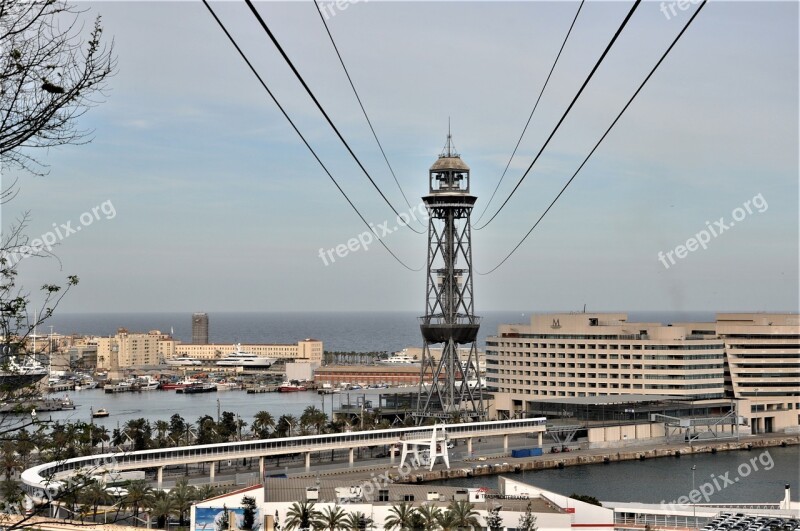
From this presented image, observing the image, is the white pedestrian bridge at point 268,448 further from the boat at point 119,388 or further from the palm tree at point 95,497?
the boat at point 119,388

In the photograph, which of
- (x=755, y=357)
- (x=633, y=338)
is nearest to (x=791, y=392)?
(x=755, y=357)

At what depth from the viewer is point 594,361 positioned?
44.3 metres

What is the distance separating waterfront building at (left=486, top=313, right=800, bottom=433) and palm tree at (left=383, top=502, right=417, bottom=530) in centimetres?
2757

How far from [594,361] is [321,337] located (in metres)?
116

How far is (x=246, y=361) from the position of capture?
311ft

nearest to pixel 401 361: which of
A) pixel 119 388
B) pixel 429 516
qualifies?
pixel 119 388

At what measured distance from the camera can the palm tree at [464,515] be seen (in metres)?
17.0

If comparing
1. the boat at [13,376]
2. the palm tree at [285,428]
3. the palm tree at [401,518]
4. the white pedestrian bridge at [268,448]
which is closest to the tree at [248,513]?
the palm tree at [401,518]

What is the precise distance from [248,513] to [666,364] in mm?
29649

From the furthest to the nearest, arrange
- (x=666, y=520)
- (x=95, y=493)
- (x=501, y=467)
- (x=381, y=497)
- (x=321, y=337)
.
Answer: (x=321, y=337), (x=501, y=467), (x=666, y=520), (x=381, y=497), (x=95, y=493)

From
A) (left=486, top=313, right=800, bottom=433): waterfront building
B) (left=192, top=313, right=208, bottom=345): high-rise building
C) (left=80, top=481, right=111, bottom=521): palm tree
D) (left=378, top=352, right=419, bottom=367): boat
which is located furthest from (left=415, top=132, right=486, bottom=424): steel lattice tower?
(left=192, top=313, right=208, bottom=345): high-rise building

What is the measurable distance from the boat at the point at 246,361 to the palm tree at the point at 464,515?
78.2m

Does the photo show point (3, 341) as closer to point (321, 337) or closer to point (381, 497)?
point (381, 497)

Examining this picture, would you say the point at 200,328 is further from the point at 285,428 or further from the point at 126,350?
the point at 285,428
